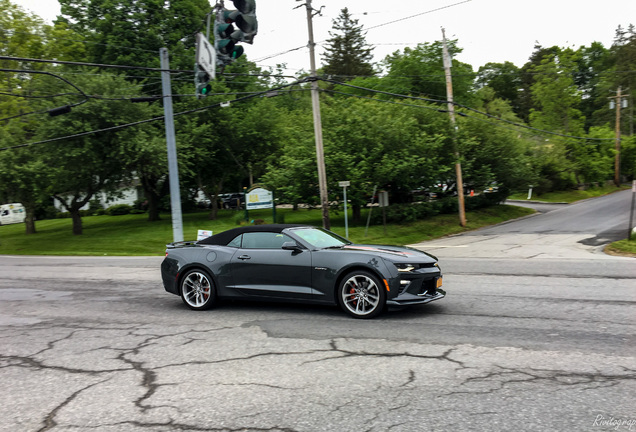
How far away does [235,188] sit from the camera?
165 ft

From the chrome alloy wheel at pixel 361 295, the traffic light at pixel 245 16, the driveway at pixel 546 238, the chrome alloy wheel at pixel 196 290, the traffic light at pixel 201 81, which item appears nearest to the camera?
the chrome alloy wheel at pixel 361 295

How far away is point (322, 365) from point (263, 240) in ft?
10.4

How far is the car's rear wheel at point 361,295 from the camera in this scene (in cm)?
693

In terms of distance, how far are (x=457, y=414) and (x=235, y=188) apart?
156ft

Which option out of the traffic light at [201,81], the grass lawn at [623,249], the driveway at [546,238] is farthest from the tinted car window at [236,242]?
the grass lawn at [623,249]

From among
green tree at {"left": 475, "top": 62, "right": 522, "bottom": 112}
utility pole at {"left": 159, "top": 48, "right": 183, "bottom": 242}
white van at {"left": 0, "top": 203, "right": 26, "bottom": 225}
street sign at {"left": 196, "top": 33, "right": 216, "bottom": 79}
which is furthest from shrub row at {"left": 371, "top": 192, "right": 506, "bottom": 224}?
green tree at {"left": 475, "top": 62, "right": 522, "bottom": 112}

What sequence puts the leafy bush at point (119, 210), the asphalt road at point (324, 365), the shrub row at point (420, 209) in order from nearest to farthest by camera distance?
the asphalt road at point (324, 365) → the shrub row at point (420, 209) → the leafy bush at point (119, 210)

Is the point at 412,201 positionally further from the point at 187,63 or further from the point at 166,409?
the point at 166,409

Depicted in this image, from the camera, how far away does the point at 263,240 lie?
25.9 feet

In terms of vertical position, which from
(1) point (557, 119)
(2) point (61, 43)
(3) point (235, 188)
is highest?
(2) point (61, 43)

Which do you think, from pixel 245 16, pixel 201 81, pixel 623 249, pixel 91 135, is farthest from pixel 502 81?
pixel 245 16

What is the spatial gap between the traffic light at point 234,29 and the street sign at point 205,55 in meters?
1.89

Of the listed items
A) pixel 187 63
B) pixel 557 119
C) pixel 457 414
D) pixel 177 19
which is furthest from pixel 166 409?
pixel 557 119

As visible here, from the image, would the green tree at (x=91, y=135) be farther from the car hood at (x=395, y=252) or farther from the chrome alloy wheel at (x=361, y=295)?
the chrome alloy wheel at (x=361, y=295)
